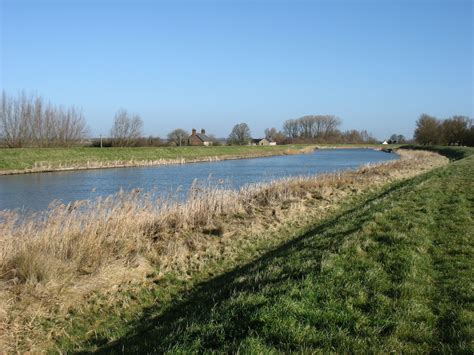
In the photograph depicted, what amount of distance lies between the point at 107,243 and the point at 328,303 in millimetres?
5299

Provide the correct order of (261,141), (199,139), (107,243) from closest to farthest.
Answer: (107,243) < (199,139) < (261,141)

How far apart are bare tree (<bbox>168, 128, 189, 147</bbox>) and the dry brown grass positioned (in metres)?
65.5

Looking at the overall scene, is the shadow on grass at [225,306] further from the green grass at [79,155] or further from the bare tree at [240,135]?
the bare tree at [240,135]

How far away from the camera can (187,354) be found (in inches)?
137

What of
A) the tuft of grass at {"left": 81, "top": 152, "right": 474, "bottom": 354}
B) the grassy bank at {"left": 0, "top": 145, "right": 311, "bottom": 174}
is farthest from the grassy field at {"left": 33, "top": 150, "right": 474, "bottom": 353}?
the grassy bank at {"left": 0, "top": 145, "right": 311, "bottom": 174}

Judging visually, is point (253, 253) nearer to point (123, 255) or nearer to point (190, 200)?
point (123, 255)

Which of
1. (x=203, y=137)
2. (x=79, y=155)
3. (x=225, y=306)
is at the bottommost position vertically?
(x=225, y=306)

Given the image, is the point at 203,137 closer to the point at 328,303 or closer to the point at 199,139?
the point at 199,139

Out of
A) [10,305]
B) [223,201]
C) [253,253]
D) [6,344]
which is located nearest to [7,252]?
[10,305]

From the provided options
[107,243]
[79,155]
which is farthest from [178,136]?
[107,243]

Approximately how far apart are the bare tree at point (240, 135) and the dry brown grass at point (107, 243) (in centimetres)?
8018

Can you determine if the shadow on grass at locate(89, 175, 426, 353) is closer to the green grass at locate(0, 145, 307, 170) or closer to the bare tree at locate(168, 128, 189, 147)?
the green grass at locate(0, 145, 307, 170)

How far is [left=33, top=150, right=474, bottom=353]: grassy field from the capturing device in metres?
3.66

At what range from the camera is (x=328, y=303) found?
4.33 meters
